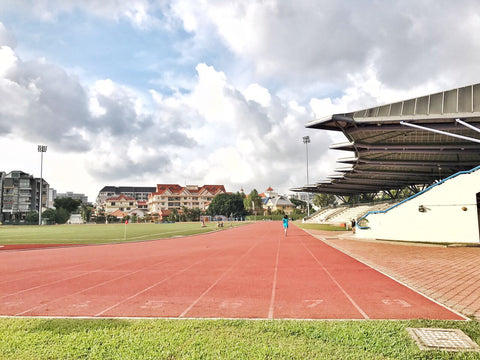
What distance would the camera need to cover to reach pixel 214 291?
26.0ft

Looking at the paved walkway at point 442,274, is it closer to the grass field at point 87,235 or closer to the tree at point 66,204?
the grass field at point 87,235

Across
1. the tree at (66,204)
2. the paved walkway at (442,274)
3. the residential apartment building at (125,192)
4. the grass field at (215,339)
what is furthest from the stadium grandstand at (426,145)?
the residential apartment building at (125,192)

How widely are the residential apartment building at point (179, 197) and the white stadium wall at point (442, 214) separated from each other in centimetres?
10963

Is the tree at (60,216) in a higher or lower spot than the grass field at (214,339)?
lower

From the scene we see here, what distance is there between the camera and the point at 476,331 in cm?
475

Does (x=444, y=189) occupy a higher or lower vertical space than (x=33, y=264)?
higher

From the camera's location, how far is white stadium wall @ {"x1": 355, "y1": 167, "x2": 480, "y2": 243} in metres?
17.4

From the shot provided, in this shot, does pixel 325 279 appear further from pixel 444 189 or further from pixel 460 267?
pixel 444 189

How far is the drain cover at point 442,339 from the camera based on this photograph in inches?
166

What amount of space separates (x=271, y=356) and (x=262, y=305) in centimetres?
258

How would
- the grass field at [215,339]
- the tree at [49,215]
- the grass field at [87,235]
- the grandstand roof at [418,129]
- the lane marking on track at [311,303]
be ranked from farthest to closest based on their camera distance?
1. the tree at [49,215]
2. the grass field at [87,235]
3. the grandstand roof at [418,129]
4. the lane marking on track at [311,303]
5. the grass field at [215,339]

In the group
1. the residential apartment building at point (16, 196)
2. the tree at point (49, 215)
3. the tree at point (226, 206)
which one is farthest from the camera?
the tree at point (226, 206)

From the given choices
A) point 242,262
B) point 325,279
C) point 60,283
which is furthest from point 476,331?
point 60,283

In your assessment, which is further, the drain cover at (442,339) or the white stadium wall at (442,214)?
the white stadium wall at (442,214)
